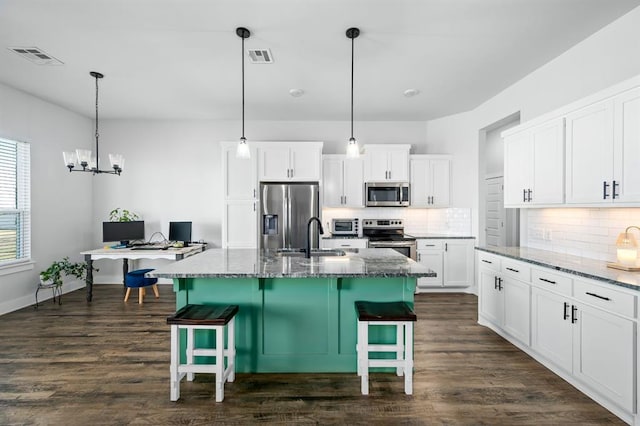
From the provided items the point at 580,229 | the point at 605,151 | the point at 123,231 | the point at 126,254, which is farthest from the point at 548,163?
the point at 123,231

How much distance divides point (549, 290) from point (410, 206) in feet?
9.81

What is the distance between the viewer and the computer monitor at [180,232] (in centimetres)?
536

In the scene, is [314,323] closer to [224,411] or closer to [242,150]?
[224,411]

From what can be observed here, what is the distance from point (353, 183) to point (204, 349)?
3670 mm

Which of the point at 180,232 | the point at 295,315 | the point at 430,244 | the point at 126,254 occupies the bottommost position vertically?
the point at 295,315

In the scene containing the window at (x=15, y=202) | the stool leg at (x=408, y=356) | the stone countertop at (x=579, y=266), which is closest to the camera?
the stone countertop at (x=579, y=266)

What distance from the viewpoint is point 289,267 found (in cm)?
241

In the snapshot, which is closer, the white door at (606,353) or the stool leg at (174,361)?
the white door at (606,353)

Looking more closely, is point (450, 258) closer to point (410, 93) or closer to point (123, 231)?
point (410, 93)

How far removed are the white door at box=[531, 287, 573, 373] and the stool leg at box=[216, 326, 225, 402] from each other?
253 centimetres

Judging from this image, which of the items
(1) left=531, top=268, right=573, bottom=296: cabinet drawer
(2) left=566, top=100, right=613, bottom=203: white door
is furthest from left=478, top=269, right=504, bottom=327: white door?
(2) left=566, top=100, right=613, bottom=203: white door

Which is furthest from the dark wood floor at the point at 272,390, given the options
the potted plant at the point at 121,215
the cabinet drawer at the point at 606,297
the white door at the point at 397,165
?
the white door at the point at 397,165

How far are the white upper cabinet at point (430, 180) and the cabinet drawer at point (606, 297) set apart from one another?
10.5 feet

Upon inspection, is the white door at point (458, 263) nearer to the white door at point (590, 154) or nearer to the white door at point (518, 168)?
the white door at point (518, 168)
